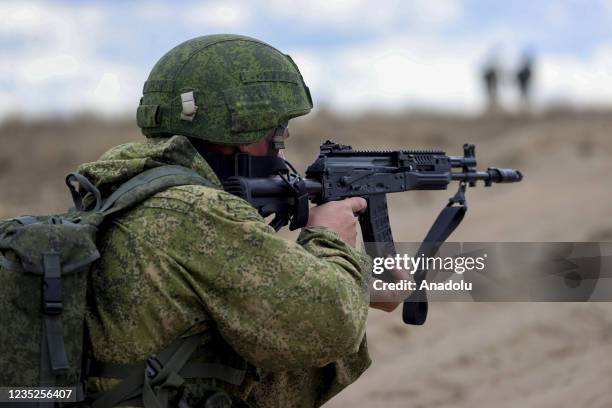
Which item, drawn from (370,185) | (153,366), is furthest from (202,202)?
(370,185)

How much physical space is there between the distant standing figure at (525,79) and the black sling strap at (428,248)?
27002mm

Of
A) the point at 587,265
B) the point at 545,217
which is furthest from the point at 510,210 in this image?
the point at 587,265

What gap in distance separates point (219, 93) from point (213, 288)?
81cm

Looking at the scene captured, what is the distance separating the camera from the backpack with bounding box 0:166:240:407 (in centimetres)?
297

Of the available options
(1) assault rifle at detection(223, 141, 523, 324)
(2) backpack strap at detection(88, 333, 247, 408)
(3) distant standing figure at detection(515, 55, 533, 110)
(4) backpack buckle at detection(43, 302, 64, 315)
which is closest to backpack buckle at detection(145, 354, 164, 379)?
(2) backpack strap at detection(88, 333, 247, 408)

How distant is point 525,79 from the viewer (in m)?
32.2

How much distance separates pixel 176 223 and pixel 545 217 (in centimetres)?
1017

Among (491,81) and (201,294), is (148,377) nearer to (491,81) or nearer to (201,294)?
(201,294)

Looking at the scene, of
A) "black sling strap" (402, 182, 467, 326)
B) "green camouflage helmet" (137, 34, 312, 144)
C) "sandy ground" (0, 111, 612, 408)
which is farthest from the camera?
"sandy ground" (0, 111, 612, 408)

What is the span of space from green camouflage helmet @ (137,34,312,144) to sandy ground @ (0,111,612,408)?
3.42 m

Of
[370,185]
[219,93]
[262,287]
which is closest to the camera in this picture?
[262,287]

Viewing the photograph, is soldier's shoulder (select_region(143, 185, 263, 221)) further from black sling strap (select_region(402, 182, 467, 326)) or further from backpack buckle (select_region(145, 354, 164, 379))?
black sling strap (select_region(402, 182, 467, 326))

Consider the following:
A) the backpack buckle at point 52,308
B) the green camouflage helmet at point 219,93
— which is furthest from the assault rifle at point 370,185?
the backpack buckle at point 52,308

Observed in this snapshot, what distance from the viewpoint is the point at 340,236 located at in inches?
139
